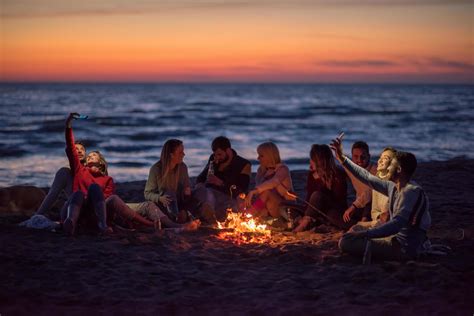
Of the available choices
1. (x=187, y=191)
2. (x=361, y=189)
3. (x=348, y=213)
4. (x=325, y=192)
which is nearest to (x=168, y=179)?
(x=187, y=191)

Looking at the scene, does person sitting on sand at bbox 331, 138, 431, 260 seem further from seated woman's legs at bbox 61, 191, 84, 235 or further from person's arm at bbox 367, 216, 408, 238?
seated woman's legs at bbox 61, 191, 84, 235

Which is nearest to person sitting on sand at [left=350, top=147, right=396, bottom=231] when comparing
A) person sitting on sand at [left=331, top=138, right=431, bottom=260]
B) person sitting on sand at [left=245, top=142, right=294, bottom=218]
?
person sitting on sand at [left=331, top=138, right=431, bottom=260]

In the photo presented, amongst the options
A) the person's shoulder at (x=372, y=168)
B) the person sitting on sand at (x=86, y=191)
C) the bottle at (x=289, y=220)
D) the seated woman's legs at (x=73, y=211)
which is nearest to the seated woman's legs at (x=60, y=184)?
the person sitting on sand at (x=86, y=191)

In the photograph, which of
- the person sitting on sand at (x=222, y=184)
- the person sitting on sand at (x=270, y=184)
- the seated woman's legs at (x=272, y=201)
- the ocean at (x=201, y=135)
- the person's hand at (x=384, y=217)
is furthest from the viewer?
the ocean at (x=201, y=135)

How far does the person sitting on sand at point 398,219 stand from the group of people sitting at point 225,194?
14 mm

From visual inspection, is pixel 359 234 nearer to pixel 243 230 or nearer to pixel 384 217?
pixel 384 217

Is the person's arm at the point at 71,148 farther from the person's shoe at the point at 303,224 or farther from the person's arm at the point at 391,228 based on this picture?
the person's arm at the point at 391,228

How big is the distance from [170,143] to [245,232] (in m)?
1.46

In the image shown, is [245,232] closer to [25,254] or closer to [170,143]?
[170,143]

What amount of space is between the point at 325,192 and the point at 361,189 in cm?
45

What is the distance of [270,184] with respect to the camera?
27.1 feet

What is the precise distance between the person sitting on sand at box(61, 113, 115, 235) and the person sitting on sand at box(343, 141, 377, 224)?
2915 millimetres

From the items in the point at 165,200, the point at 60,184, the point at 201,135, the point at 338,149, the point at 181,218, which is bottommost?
the point at 201,135

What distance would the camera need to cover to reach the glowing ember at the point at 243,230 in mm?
7523
